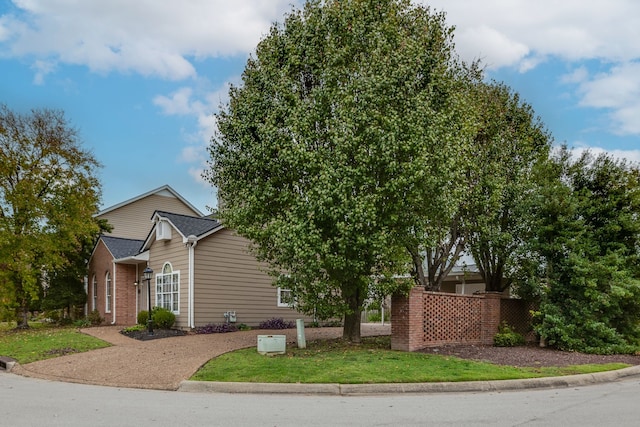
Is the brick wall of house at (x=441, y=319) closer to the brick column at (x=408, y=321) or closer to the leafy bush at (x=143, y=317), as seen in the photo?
the brick column at (x=408, y=321)

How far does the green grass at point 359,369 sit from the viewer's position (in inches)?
392

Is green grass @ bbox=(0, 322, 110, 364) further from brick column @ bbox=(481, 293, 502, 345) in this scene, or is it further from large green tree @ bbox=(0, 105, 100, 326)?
brick column @ bbox=(481, 293, 502, 345)

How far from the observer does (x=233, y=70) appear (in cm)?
1580

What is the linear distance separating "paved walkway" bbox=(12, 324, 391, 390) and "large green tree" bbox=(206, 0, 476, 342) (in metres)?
2.95

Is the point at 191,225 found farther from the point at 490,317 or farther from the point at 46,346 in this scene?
the point at 490,317

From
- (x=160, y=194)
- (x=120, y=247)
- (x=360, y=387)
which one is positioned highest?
(x=160, y=194)

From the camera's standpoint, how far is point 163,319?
19.3 m

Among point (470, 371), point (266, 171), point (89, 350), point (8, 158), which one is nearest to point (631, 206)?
point (470, 371)

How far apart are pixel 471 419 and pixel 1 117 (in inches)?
938

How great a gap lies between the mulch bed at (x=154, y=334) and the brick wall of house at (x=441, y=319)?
805 cm

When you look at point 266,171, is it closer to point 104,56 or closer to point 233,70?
point 233,70

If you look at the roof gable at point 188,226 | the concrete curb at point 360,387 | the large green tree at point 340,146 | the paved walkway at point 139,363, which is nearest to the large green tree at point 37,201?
the roof gable at point 188,226

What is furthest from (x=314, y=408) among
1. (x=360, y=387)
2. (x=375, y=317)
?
(x=375, y=317)

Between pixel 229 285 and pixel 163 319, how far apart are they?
9.10ft
